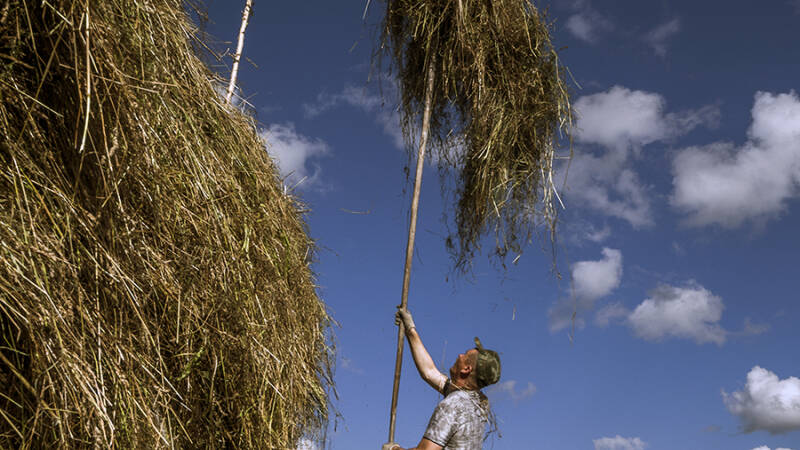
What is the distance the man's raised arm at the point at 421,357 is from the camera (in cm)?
364

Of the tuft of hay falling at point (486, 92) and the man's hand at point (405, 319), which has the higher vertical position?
the tuft of hay falling at point (486, 92)

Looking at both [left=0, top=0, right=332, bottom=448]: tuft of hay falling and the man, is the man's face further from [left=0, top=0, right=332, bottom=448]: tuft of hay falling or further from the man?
[left=0, top=0, right=332, bottom=448]: tuft of hay falling

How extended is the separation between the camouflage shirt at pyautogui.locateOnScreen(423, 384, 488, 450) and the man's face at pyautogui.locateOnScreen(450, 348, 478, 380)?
0.41 feet

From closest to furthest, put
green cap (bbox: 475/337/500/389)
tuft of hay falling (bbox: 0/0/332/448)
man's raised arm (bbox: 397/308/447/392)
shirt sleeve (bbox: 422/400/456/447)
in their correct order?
tuft of hay falling (bbox: 0/0/332/448) → shirt sleeve (bbox: 422/400/456/447) → green cap (bbox: 475/337/500/389) → man's raised arm (bbox: 397/308/447/392)

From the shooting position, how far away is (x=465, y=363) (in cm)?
348

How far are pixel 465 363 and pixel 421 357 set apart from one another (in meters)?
0.34

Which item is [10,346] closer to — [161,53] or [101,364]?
[101,364]

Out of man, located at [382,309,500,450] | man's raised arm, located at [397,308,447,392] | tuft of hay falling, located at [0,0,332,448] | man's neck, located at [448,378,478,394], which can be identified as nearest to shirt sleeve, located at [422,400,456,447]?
man, located at [382,309,500,450]

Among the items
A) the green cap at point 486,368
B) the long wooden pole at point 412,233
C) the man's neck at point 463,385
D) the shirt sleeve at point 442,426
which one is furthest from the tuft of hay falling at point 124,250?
the green cap at point 486,368

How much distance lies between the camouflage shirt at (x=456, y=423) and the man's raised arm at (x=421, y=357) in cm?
32

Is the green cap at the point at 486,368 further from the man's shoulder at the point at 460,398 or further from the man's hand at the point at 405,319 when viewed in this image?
the man's hand at the point at 405,319

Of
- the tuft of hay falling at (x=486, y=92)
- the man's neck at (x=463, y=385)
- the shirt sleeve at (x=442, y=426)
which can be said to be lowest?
the shirt sleeve at (x=442, y=426)

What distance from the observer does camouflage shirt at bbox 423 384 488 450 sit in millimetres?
3273

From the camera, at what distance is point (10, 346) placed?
86.0 inches
